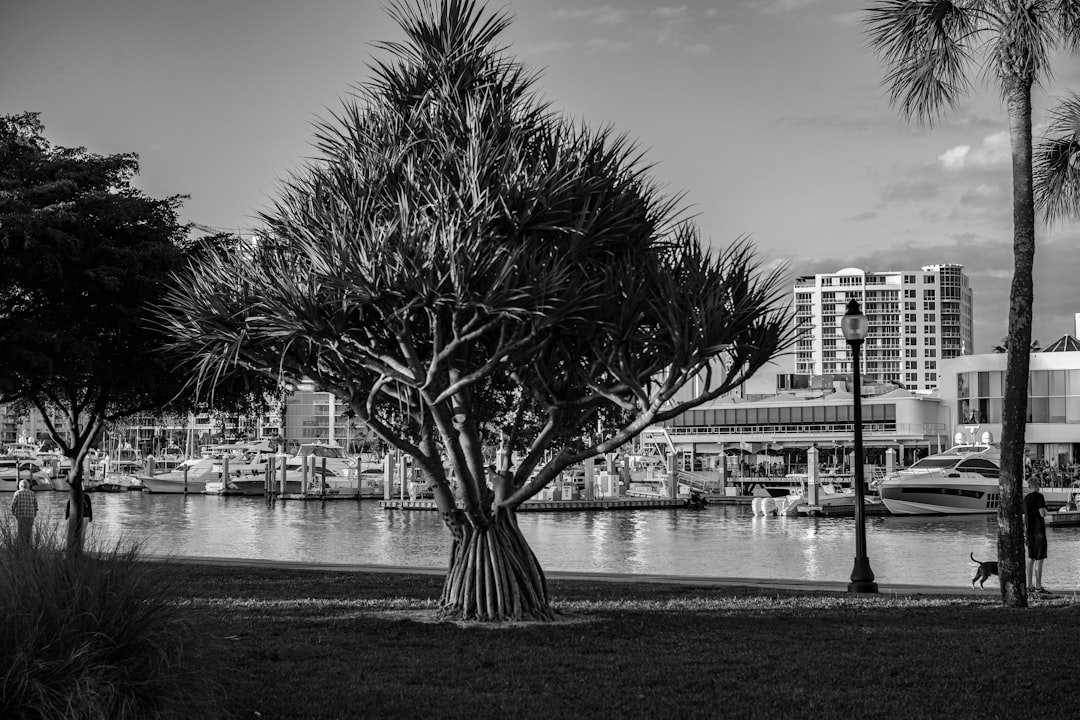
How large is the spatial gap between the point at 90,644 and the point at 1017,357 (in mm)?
13295

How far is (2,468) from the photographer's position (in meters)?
113

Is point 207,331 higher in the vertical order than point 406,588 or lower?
higher

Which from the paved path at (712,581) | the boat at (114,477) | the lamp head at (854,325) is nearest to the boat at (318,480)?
the boat at (114,477)

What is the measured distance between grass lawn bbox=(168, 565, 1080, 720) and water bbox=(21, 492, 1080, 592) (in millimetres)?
15775

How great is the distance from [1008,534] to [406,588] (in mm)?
9439

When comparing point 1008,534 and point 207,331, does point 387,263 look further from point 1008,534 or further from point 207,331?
point 1008,534

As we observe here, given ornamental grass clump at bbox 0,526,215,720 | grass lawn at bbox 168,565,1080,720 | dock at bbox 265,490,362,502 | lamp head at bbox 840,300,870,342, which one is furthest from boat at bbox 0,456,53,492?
ornamental grass clump at bbox 0,526,215,720

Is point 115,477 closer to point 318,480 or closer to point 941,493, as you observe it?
point 318,480

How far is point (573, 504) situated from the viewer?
75438 mm

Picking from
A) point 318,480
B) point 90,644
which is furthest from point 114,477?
point 90,644

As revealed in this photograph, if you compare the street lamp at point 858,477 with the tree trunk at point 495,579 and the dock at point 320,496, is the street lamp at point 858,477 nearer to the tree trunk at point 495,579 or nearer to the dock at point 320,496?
the tree trunk at point 495,579

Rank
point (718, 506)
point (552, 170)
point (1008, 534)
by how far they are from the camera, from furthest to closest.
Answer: point (718, 506), point (1008, 534), point (552, 170)

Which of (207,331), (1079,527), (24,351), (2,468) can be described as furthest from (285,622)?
(2,468)

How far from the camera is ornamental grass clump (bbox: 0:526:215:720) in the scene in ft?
24.3
